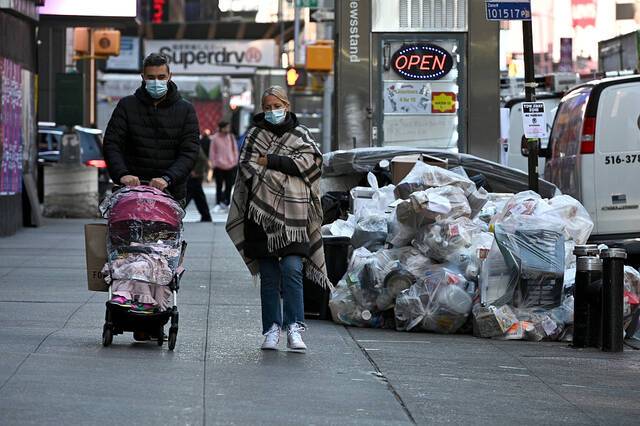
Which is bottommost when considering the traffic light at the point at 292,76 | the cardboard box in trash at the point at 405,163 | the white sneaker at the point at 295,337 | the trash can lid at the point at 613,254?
the white sneaker at the point at 295,337

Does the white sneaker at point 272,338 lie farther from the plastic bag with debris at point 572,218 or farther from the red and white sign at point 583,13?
the red and white sign at point 583,13

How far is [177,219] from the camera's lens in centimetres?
874

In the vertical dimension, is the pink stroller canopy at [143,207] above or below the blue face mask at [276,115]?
below

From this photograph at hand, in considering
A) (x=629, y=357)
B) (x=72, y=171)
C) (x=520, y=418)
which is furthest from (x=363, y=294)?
(x=72, y=171)

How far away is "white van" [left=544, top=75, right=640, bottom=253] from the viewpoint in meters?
13.8

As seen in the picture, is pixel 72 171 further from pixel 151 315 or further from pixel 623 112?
pixel 151 315

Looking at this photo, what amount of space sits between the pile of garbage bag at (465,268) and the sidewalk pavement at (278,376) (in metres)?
0.20

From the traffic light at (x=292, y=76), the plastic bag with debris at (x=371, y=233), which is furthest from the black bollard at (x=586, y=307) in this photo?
the traffic light at (x=292, y=76)

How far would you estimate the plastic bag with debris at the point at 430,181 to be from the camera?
38.8 feet

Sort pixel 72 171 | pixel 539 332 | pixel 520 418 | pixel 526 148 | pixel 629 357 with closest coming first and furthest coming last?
pixel 520 418
pixel 629 357
pixel 539 332
pixel 526 148
pixel 72 171

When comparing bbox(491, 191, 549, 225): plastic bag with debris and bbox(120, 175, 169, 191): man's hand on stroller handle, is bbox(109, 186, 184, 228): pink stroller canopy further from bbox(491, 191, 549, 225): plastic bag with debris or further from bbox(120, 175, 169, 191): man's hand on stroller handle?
bbox(491, 191, 549, 225): plastic bag with debris

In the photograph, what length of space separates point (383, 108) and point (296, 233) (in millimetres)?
9456

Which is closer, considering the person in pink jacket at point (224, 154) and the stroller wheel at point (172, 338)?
the stroller wheel at point (172, 338)

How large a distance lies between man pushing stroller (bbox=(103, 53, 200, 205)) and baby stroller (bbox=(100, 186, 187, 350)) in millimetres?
393
